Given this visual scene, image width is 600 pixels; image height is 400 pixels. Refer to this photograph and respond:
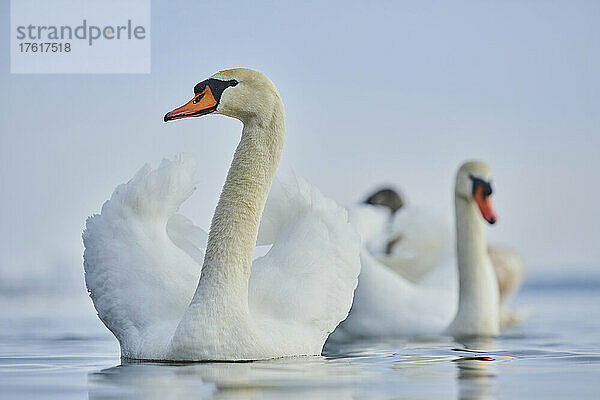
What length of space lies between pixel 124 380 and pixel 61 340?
10.2ft

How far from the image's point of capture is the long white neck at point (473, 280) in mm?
9359

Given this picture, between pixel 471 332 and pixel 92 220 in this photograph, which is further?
pixel 471 332

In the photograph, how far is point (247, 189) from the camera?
21.6ft

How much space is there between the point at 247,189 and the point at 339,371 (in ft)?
3.59

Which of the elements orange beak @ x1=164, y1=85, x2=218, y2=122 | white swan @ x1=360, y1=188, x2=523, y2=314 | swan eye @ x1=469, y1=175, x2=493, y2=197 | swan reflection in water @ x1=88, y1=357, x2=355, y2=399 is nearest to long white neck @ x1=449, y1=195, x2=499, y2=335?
swan eye @ x1=469, y1=175, x2=493, y2=197

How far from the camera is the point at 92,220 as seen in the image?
726 cm

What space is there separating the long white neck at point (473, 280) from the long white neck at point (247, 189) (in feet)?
10.3

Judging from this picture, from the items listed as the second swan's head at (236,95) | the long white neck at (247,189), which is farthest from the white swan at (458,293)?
the second swan's head at (236,95)

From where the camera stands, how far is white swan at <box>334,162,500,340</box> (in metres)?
9.40

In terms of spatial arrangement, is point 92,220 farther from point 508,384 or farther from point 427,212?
point 427,212

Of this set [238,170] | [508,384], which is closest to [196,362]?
[238,170]

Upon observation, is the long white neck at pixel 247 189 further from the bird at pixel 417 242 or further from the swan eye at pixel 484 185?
the bird at pixel 417 242

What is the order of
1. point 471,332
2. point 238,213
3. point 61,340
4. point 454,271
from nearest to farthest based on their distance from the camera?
point 238,213 < point 61,340 < point 471,332 < point 454,271

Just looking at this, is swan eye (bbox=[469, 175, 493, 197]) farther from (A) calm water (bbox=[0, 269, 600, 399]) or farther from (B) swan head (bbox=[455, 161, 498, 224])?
(A) calm water (bbox=[0, 269, 600, 399])
